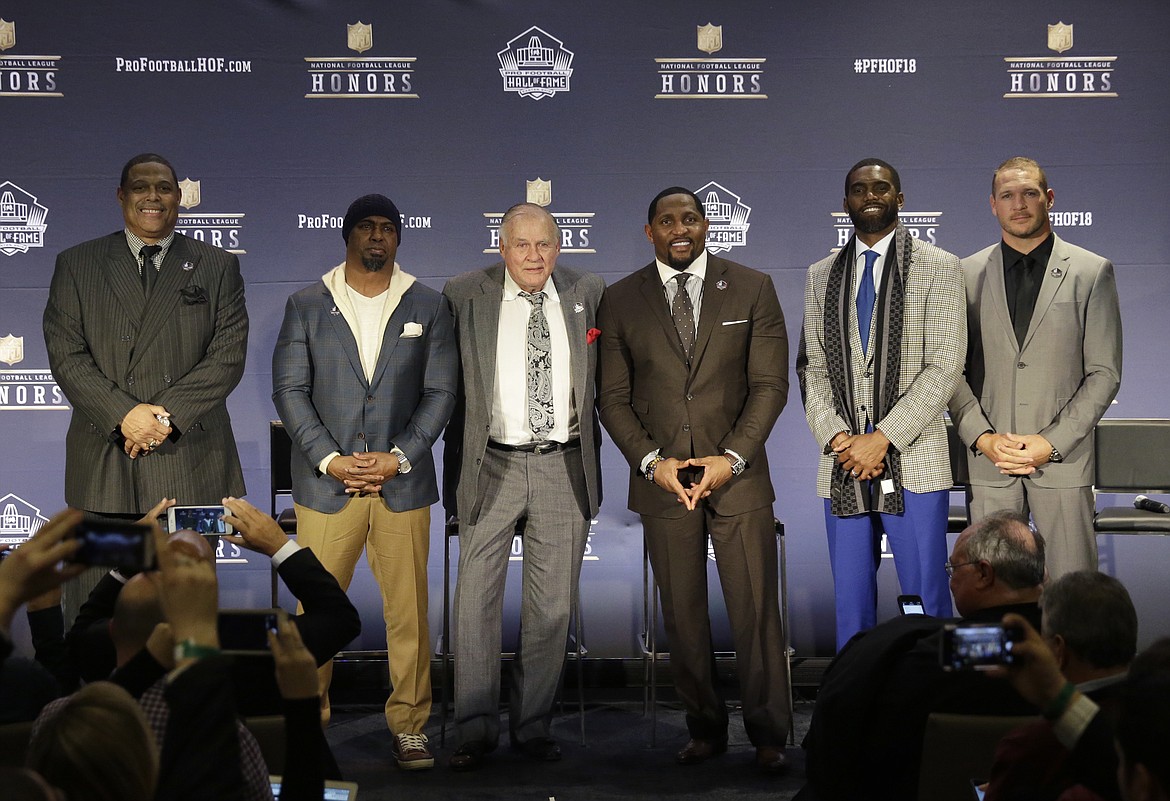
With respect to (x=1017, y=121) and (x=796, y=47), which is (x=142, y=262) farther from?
(x=1017, y=121)

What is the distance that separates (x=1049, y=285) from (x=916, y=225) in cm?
121

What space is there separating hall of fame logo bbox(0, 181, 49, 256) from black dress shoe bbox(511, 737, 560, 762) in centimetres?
325

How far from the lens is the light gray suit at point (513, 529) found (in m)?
4.45

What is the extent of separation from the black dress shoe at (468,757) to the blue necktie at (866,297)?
6.71 feet

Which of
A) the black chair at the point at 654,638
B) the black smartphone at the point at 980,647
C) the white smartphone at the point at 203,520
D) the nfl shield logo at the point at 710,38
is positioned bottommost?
the black chair at the point at 654,638

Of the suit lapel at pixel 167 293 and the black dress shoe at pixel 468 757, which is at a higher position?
the suit lapel at pixel 167 293

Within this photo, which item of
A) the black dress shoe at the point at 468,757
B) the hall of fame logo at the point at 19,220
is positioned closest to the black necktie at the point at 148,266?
the hall of fame logo at the point at 19,220

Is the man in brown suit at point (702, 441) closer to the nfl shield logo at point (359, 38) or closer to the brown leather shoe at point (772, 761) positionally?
the brown leather shoe at point (772, 761)

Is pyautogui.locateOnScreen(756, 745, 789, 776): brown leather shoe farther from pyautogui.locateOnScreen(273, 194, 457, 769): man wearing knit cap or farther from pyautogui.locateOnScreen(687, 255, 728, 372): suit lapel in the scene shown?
pyautogui.locateOnScreen(687, 255, 728, 372): suit lapel

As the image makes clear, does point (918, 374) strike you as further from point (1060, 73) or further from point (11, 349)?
point (11, 349)

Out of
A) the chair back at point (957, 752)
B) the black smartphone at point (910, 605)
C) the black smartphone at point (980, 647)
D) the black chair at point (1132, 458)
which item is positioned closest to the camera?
the black smartphone at point (980, 647)

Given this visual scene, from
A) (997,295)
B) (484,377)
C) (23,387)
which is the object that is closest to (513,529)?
(484,377)

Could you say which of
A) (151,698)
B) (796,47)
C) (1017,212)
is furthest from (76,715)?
(796,47)

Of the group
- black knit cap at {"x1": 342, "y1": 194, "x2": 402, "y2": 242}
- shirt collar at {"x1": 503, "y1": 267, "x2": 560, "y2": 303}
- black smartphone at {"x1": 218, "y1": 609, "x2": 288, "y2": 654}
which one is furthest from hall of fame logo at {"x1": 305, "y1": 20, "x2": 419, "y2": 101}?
black smartphone at {"x1": 218, "y1": 609, "x2": 288, "y2": 654}
